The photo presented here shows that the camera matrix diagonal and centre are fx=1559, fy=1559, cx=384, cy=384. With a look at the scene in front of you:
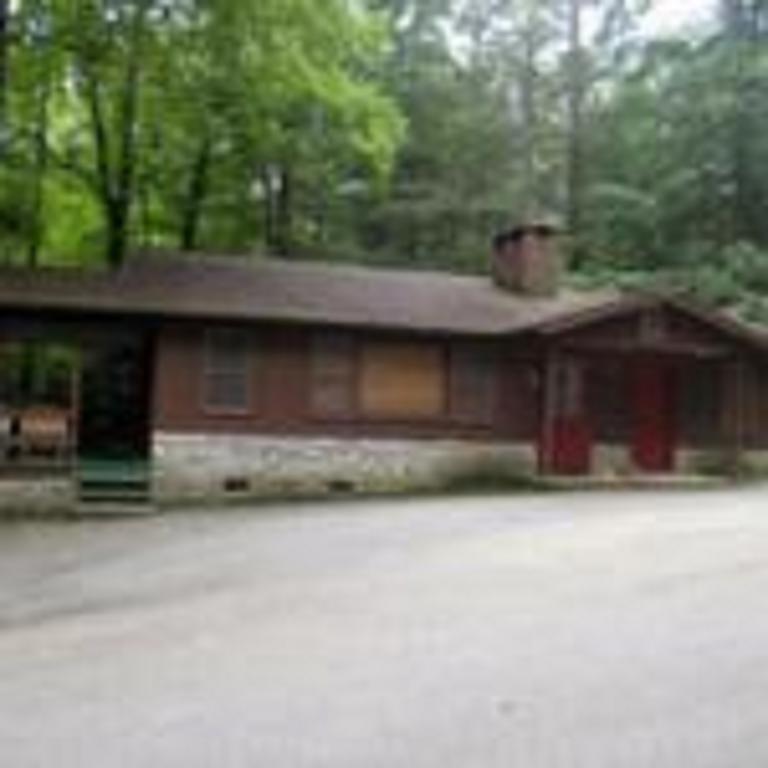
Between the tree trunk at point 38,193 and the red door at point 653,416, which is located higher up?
the tree trunk at point 38,193

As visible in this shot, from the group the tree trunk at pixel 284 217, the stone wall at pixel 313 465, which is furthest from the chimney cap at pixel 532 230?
the tree trunk at pixel 284 217

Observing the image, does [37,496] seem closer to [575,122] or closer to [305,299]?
[305,299]

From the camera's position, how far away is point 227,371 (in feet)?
81.2

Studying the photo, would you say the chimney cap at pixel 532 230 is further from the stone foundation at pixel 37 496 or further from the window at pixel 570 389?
the stone foundation at pixel 37 496

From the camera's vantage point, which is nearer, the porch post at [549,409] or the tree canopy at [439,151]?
the porch post at [549,409]

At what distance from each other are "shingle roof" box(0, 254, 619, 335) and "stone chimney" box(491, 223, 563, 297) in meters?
0.36

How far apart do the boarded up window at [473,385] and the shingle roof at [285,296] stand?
0.54 metres

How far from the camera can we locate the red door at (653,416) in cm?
2756

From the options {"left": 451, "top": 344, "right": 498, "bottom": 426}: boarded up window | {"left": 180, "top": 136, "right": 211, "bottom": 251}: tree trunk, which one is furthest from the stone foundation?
{"left": 180, "top": 136, "right": 211, "bottom": 251}: tree trunk

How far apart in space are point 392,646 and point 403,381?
15119 millimetres

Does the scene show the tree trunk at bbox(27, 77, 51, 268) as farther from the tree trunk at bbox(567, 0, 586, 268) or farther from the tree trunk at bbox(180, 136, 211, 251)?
the tree trunk at bbox(567, 0, 586, 268)

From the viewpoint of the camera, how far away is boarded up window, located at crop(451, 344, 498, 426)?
26.2m

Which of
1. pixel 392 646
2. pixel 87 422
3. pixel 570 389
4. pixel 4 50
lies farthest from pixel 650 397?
pixel 392 646

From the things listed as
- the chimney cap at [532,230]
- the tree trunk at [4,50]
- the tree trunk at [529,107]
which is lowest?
the chimney cap at [532,230]
